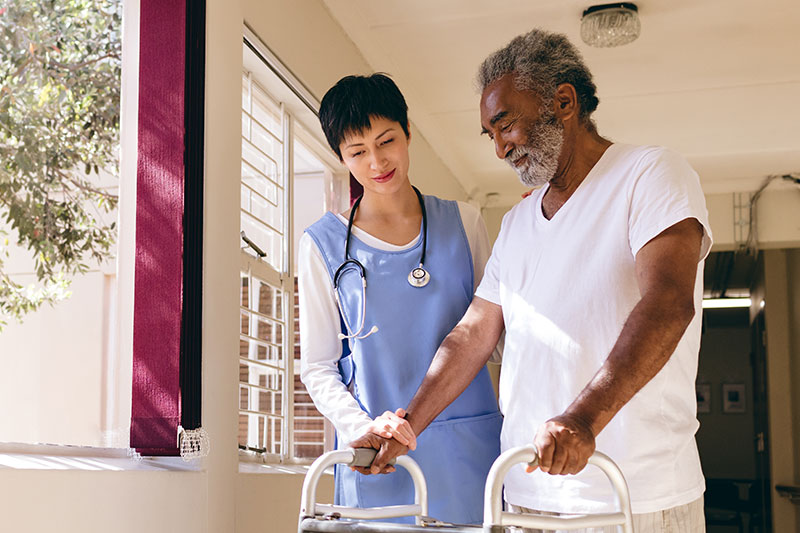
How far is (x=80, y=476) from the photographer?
203 centimetres

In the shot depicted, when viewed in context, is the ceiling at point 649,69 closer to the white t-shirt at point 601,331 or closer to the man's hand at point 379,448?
the white t-shirt at point 601,331

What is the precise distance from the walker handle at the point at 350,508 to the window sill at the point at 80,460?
0.65 metres

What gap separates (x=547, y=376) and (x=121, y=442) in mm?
1243

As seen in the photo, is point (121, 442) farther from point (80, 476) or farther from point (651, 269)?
point (651, 269)

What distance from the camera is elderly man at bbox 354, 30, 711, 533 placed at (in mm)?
1544

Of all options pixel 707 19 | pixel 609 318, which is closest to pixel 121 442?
pixel 609 318

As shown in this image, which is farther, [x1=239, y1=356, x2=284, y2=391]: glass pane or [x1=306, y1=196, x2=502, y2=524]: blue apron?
[x1=239, y1=356, x2=284, y2=391]: glass pane

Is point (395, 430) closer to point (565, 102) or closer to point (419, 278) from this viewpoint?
point (419, 278)

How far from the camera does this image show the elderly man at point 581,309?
1544 mm

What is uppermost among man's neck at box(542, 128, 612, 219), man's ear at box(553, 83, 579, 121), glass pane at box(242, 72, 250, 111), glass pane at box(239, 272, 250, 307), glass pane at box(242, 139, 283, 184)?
glass pane at box(242, 72, 250, 111)

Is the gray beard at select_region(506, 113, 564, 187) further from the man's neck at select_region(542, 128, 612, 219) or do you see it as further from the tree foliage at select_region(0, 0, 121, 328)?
the tree foliage at select_region(0, 0, 121, 328)

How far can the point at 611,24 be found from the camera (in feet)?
14.3

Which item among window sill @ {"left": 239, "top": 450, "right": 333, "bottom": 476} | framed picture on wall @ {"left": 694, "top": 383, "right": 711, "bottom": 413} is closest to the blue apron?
window sill @ {"left": 239, "top": 450, "right": 333, "bottom": 476}

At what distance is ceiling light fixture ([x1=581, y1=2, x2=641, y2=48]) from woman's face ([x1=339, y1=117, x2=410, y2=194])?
2541 millimetres
